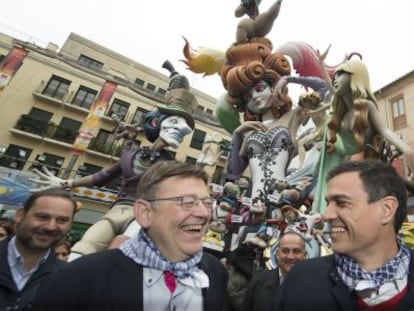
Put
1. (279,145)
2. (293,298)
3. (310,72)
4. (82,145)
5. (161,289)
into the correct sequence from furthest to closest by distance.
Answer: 1. (82,145)
2. (310,72)
3. (279,145)
4. (293,298)
5. (161,289)

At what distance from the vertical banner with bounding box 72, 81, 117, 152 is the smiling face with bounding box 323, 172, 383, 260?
1263 centimetres

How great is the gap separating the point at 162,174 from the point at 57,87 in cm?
1864

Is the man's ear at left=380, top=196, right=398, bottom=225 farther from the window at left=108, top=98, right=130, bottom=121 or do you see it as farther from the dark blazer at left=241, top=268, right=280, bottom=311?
the window at left=108, top=98, right=130, bottom=121

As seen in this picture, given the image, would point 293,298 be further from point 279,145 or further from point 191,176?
point 279,145

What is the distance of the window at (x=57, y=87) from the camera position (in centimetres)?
1702

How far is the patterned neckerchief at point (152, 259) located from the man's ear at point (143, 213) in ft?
0.17

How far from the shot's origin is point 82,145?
1253 cm

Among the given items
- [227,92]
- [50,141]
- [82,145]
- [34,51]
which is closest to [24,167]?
[50,141]

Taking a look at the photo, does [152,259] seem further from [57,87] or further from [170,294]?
[57,87]

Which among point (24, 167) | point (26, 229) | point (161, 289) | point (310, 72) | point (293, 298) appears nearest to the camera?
point (161, 289)

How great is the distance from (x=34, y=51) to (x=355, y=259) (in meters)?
19.7

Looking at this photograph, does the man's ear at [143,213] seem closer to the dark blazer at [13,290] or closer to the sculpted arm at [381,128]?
the dark blazer at [13,290]

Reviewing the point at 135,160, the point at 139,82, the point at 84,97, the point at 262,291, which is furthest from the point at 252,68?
the point at 139,82

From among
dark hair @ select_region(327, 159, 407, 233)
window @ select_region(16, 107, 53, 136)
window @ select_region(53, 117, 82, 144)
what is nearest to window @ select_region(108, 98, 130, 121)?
window @ select_region(53, 117, 82, 144)
